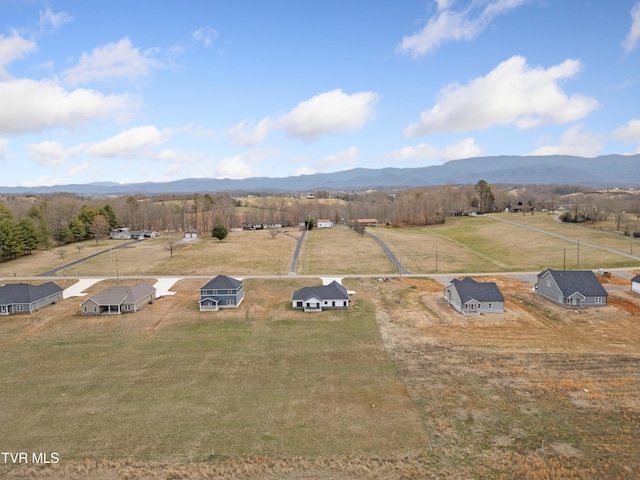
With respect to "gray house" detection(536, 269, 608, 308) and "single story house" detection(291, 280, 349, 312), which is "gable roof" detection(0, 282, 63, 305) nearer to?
"single story house" detection(291, 280, 349, 312)

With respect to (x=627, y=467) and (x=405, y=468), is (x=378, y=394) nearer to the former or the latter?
(x=405, y=468)

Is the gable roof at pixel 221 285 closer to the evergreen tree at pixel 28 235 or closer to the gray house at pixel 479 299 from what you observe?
the gray house at pixel 479 299

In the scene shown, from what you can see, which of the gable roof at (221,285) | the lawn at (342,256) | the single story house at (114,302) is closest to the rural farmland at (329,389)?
the single story house at (114,302)

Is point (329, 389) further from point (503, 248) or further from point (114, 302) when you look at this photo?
point (503, 248)

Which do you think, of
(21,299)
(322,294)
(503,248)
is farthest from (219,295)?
(503,248)

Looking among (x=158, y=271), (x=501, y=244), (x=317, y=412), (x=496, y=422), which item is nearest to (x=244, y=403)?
(x=317, y=412)
